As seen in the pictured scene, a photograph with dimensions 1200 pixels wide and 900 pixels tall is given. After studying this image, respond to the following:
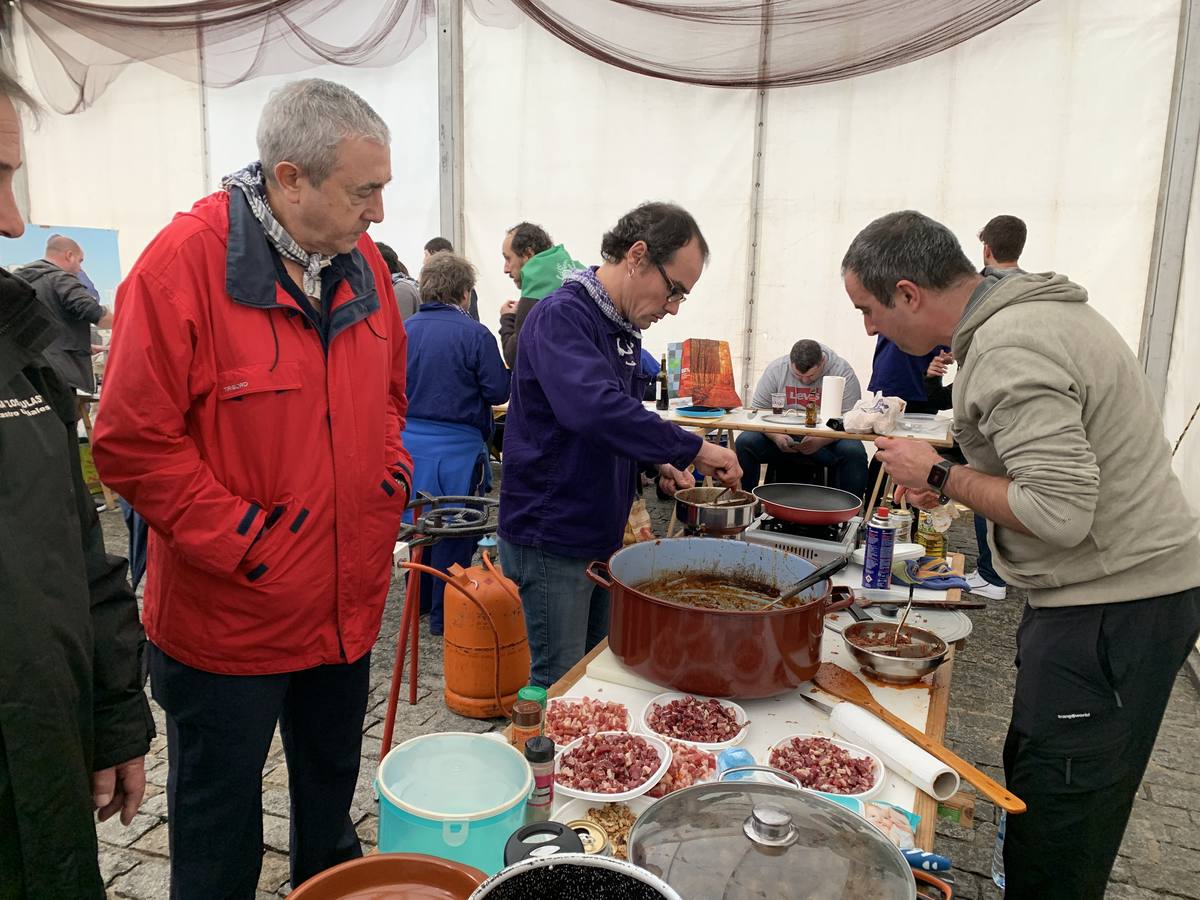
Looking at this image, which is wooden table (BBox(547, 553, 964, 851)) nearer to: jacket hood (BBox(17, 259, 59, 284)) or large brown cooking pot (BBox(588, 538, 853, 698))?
large brown cooking pot (BBox(588, 538, 853, 698))

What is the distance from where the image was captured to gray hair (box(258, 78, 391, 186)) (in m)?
1.68

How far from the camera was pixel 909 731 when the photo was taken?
164 cm

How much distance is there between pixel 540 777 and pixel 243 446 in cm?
94

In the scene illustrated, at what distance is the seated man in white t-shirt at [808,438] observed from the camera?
596 centimetres

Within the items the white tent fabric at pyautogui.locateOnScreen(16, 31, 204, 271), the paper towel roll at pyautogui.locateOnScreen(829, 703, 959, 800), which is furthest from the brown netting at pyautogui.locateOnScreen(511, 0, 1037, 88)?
the paper towel roll at pyautogui.locateOnScreen(829, 703, 959, 800)

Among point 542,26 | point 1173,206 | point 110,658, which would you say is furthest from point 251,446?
point 542,26

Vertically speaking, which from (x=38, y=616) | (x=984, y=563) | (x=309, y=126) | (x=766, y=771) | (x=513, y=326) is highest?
(x=309, y=126)

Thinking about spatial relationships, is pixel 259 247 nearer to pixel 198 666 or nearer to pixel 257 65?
pixel 198 666

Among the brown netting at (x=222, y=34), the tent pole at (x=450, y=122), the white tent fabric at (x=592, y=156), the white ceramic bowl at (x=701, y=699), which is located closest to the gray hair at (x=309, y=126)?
the white ceramic bowl at (x=701, y=699)

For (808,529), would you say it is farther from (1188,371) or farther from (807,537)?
(1188,371)

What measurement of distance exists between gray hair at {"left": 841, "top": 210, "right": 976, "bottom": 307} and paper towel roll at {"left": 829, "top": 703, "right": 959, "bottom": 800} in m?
1.01

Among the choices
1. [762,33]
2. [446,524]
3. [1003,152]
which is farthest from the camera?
[762,33]

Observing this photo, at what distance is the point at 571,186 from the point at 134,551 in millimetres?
5397

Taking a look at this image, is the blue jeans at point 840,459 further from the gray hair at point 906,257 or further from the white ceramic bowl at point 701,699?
the white ceramic bowl at point 701,699
